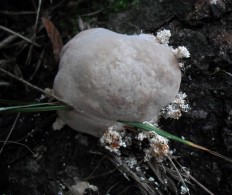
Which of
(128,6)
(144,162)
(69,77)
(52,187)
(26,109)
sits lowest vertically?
(52,187)

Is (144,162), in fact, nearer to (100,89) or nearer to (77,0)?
(100,89)

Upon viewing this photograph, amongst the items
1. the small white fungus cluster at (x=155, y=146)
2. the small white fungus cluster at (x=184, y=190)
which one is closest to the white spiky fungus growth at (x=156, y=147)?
the small white fungus cluster at (x=155, y=146)

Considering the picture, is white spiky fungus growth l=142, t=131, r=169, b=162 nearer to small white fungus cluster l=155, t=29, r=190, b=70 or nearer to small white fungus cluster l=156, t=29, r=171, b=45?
small white fungus cluster l=155, t=29, r=190, b=70

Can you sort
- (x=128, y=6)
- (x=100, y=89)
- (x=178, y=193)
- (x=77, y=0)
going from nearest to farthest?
(x=100, y=89)
(x=178, y=193)
(x=128, y=6)
(x=77, y=0)

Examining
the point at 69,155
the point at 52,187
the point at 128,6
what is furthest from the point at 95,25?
the point at 52,187

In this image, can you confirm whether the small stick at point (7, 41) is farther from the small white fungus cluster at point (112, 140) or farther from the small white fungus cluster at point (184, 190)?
the small white fungus cluster at point (184, 190)
